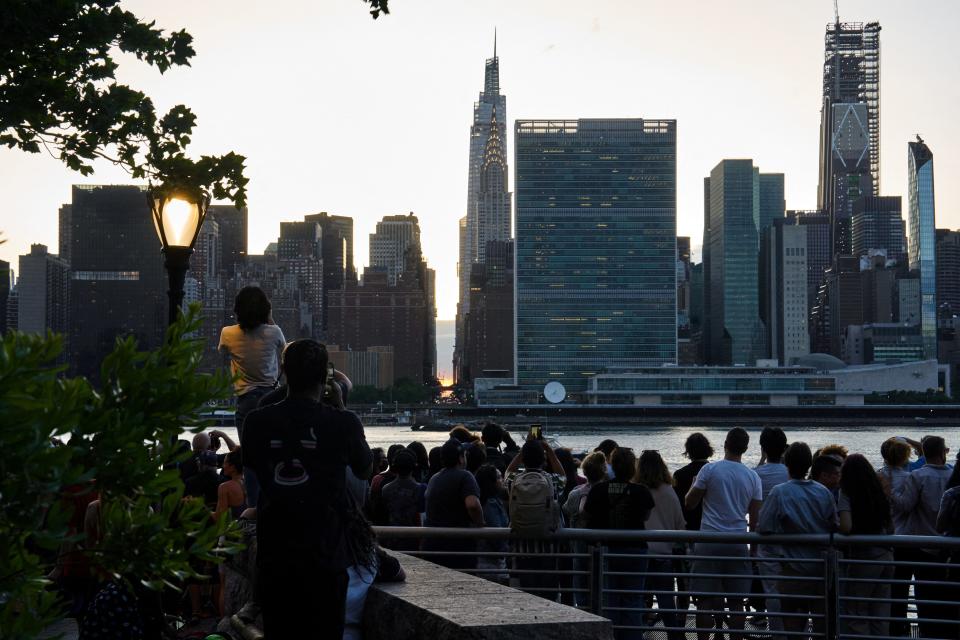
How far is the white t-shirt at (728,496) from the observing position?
8.70 m

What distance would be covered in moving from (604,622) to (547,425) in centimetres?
13740

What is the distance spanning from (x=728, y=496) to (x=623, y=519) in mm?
958

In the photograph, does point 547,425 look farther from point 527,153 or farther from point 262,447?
point 262,447

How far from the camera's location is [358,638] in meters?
5.17

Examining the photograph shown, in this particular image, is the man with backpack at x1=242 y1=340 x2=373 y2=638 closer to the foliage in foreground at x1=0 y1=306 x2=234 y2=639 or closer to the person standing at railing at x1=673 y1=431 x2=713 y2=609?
the foliage in foreground at x1=0 y1=306 x2=234 y2=639

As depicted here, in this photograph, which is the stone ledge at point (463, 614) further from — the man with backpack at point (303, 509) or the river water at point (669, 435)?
the river water at point (669, 435)

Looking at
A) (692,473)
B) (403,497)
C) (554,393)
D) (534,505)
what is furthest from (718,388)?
(534,505)

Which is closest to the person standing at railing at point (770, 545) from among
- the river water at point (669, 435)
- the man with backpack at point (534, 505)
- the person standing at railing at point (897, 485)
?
the person standing at railing at point (897, 485)

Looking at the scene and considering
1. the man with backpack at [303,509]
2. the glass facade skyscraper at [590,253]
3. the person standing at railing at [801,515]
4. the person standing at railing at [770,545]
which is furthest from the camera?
the glass facade skyscraper at [590,253]

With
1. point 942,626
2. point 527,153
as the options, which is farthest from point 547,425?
point 942,626

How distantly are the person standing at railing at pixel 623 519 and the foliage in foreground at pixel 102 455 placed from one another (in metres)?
5.92

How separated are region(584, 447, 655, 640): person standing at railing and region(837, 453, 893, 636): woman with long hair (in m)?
1.43

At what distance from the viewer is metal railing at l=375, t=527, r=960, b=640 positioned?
7785 millimetres

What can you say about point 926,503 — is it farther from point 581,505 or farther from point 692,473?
point 581,505
